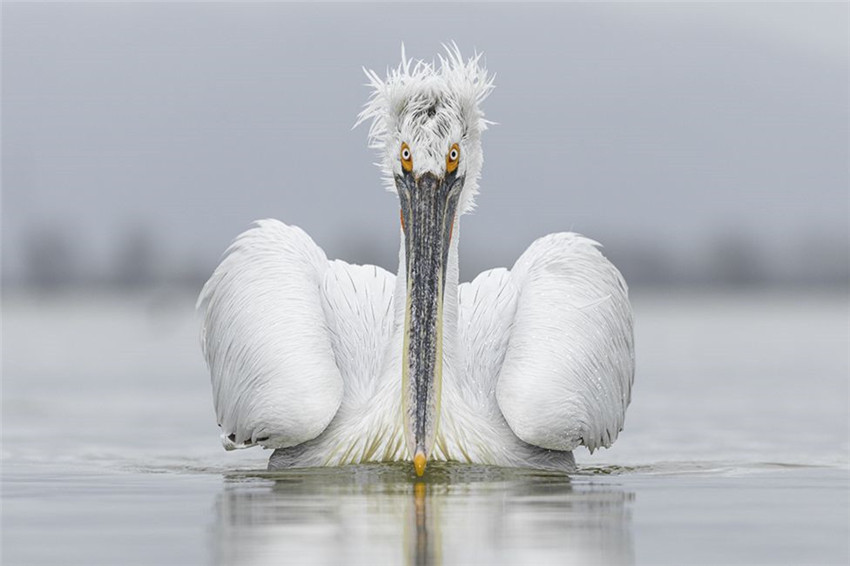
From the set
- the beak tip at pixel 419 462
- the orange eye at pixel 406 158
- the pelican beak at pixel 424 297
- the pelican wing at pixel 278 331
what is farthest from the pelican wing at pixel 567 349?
the orange eye at pixel 406 158

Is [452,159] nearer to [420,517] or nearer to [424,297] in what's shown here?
[424,297]

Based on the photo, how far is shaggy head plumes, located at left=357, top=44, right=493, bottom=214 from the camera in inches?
331

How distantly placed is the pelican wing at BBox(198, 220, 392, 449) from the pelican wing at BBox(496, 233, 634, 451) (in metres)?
0.82

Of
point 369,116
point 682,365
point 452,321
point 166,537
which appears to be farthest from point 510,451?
point 682,365

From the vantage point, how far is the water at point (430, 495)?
6.04 metres

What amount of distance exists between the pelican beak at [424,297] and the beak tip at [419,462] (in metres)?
0.02

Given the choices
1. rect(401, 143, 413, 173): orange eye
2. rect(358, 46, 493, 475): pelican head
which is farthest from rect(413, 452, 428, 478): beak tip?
rect(401, 143, 413, 173): orange eye

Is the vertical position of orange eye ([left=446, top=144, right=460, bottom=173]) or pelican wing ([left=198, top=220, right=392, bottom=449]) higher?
orange eye ([left=446, top=144, right=460, bottom=173])

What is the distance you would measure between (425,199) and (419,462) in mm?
1220

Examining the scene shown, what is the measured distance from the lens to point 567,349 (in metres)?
8.88

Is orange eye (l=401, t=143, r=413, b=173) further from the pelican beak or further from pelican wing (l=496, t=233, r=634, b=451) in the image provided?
pelican wing (l=496, t=233, r=634, b=451)

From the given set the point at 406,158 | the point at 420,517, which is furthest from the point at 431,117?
the point at 420,517

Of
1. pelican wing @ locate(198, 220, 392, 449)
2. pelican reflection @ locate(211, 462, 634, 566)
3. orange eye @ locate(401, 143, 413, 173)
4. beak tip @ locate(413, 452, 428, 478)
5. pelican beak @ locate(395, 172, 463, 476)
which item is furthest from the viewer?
pelican wing @ locate(198, 220, 392, 449)

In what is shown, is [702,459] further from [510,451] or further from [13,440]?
[13,440]
